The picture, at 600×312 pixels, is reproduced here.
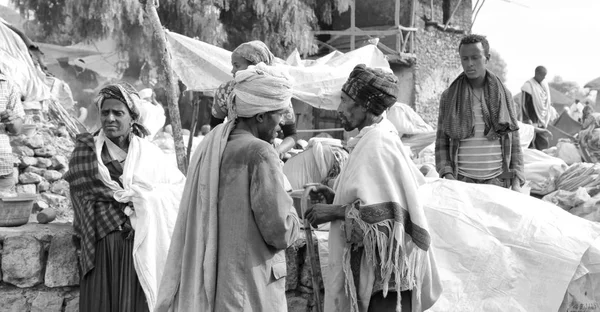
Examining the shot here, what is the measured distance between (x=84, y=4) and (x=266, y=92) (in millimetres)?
13212

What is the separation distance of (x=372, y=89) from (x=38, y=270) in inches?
95.5

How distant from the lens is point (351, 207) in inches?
123

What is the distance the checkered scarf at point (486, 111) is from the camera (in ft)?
14.9

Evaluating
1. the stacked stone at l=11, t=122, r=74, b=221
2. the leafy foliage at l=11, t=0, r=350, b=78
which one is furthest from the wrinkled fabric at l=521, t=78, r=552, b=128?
the stacked stone at l=11, t=122, r=74, b=221

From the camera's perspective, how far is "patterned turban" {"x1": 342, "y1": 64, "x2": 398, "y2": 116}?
318 centimetres

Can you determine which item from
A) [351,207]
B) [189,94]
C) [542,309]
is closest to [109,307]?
[351,207]

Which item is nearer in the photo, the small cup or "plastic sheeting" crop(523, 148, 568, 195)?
the small cup

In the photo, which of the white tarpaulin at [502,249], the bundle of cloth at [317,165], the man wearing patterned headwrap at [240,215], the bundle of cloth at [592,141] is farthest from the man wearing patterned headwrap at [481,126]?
the bundle of cloth at [592,141]

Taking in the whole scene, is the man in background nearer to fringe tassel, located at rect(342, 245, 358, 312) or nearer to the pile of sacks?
fringe tassel, located at rect(342, 245, 358, 312)

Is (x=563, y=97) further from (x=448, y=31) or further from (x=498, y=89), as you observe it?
(x=498, y=89)

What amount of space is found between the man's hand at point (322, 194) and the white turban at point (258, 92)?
27.1 inches

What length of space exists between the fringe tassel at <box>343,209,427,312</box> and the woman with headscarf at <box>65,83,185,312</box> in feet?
3.99

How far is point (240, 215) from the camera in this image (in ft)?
8.98

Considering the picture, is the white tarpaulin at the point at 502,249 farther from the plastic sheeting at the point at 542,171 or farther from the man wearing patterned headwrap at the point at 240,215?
the plastic sheeting at the point at 542,171
